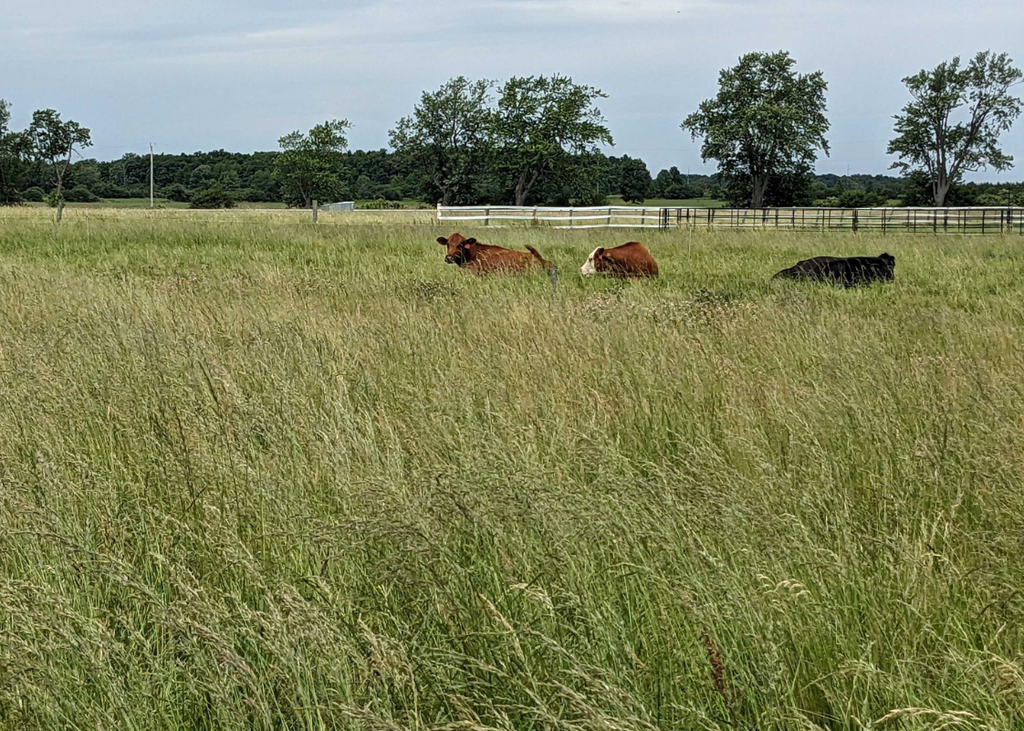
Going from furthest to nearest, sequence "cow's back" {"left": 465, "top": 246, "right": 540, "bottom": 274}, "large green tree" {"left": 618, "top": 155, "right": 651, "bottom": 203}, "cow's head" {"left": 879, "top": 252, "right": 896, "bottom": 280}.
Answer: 1. "large green tree" {"left": 618, "top": 155, "right": 651, "bottom": 203}
2. "cow's back" {"left": 465, "top": 246, "right": 540, "bottom": 274}
3. "cow's head" {"left": 879, "top": 252, "right": 896, "bottom": 280}

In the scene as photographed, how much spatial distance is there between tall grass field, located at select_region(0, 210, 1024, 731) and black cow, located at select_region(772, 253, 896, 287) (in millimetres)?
5187

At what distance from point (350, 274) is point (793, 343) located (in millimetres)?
7328

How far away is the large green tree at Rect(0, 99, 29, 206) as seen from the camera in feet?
306

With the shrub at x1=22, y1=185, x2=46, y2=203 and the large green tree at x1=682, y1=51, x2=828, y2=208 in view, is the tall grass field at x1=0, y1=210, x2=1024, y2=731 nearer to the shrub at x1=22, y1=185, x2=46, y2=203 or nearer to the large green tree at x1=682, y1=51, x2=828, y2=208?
the large green tree at x1=682, y1=51, x2=828, y2=208

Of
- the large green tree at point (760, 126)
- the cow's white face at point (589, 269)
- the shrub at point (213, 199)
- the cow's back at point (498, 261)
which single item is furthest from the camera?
the shrub at point (213, 199)

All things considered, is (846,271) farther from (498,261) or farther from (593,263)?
(498,261)

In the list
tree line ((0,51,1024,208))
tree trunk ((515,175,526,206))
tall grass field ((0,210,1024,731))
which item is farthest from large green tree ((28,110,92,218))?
tall grass field ((0,210,1024,731))

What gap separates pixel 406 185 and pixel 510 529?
114 meters

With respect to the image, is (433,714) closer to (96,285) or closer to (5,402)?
(5,402)

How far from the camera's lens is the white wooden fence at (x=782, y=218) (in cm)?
3697

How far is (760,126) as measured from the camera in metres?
66.0

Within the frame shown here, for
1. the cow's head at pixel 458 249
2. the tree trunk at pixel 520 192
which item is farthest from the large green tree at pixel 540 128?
the cow's head at pixel 458 249

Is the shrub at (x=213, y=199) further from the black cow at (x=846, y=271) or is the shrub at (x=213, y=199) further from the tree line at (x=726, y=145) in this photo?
the black cow at (x=846, y=271)

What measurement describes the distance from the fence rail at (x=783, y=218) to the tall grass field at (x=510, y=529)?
100ft
